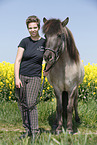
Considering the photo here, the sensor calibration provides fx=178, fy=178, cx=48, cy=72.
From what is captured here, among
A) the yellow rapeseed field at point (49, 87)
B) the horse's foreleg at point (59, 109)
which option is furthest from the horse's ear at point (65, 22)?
the yellow rapeseed field at point (49, 87)

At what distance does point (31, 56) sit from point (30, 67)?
20 cm

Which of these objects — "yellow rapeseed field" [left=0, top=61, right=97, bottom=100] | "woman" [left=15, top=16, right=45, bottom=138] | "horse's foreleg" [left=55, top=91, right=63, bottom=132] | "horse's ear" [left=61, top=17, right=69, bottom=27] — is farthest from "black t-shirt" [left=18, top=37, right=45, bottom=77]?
"yellow rapeseed field" [left=0, top=61, right=97, bottom=100]

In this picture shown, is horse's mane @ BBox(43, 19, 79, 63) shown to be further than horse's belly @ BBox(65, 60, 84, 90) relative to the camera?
No

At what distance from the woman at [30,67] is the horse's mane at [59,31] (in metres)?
0.24

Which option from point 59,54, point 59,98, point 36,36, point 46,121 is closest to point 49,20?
point 36,36

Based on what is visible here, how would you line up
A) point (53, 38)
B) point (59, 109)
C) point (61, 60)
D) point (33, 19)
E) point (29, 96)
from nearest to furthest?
point (53, 38) < point (33, 19) < point (29, 96) < point (61, 60) < point (59, 109)

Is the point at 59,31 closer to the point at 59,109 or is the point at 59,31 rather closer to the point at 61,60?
the point at 61,60

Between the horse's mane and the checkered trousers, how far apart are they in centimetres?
84

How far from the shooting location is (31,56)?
10.7ft

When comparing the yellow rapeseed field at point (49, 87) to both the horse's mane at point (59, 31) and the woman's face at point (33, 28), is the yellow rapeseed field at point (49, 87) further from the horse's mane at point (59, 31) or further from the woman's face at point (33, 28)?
the woman's face at point (33, 28)

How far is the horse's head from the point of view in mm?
2982

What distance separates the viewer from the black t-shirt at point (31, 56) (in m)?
3.26

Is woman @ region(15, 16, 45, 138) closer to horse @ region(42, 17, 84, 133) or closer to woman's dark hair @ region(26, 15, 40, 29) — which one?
woman's dark hair @ region(26, 15, 40, 29)

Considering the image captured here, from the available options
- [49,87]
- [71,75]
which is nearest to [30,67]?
[71,75]
